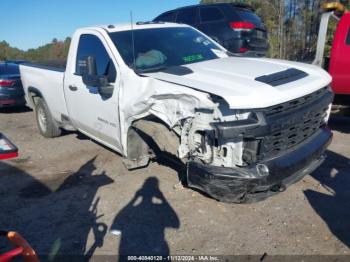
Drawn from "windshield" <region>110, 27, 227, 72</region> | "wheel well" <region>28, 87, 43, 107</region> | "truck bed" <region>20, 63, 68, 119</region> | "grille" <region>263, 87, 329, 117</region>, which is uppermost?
"windshield" <region>110, 27, 227, 72</region>

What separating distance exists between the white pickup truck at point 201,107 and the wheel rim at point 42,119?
71.2 inches

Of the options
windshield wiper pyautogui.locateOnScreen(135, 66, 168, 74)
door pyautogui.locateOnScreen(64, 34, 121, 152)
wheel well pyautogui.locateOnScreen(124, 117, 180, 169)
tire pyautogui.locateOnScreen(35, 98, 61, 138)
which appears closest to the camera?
wheel well pyautogui.locateOnScreen(124, 117, 180, 169)

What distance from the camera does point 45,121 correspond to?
7227mm

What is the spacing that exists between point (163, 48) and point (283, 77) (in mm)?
1687

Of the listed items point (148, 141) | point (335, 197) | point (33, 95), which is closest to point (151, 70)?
point (148, 141)

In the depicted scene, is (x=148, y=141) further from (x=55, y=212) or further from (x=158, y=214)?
(x=55, y=212)

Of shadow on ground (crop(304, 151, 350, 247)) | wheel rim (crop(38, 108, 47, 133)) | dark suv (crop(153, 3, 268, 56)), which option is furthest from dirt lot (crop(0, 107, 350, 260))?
dark suv (crop(153, 3, 268, 56))

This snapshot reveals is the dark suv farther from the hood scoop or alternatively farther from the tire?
the hood scoop

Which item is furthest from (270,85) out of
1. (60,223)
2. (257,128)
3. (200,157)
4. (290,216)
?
(60,223)

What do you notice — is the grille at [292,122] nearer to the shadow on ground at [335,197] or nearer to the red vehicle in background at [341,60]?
the shadow on ground at [335,197]

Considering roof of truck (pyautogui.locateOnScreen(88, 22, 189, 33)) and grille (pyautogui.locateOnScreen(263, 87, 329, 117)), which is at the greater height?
roof of truck (pyautogui.locateOnScreen(88, 22, 189, 33))

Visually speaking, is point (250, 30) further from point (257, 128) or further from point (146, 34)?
point (257, 128)

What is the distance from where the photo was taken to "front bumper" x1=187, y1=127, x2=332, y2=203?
3385 millimetres

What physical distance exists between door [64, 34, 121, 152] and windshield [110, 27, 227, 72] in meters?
0.24
